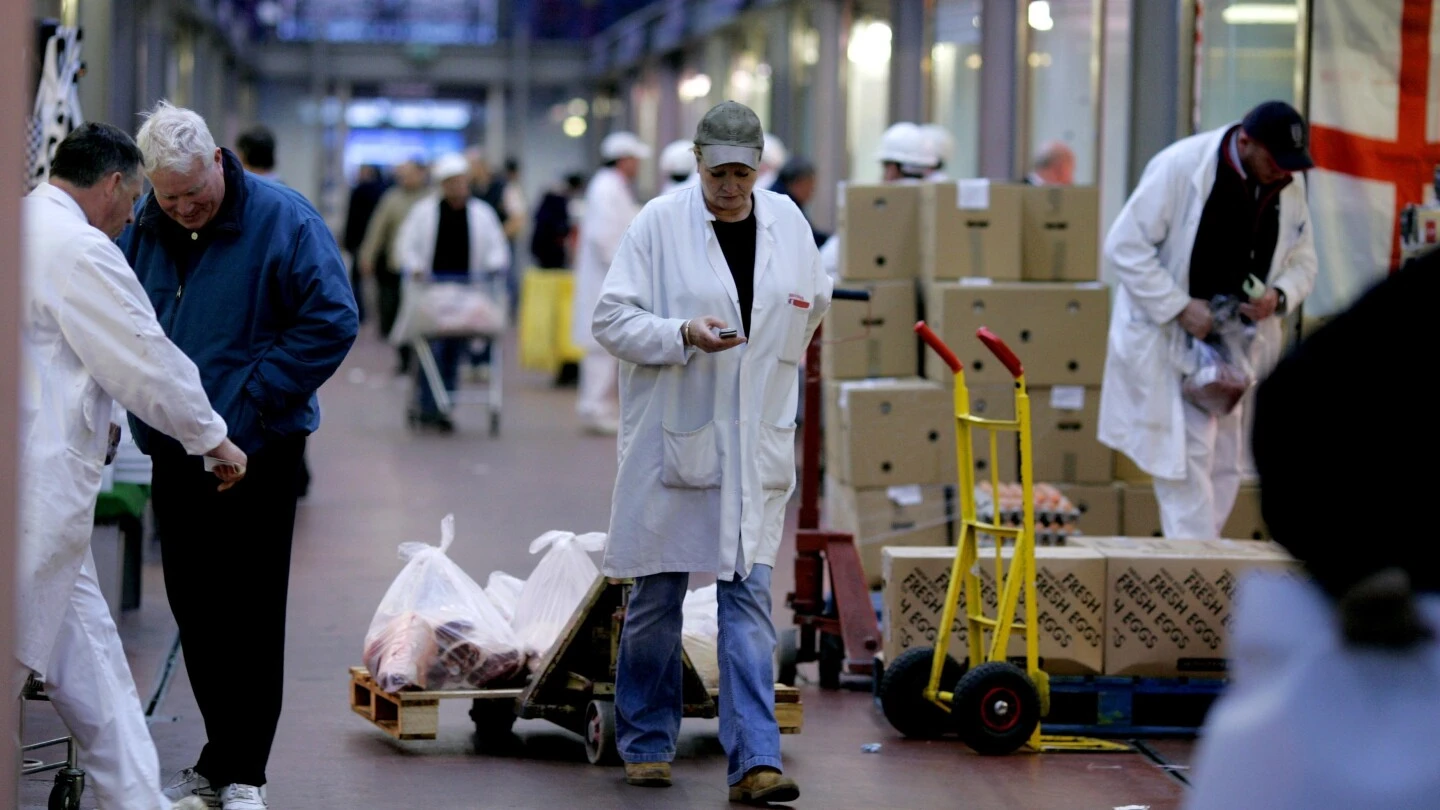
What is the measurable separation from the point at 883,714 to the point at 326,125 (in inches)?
1444

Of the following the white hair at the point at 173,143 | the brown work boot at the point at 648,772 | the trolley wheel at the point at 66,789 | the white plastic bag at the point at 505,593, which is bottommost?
the brown work boot at the point at 648,772

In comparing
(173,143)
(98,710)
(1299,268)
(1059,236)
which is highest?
(173,143)

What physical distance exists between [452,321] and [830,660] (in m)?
7.94

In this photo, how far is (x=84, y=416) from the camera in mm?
4305

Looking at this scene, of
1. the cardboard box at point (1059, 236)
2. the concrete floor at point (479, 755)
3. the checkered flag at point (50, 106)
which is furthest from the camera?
the cardboard box at point (1059, 236)

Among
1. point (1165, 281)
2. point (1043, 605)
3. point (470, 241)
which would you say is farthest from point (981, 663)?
point (470, 241)

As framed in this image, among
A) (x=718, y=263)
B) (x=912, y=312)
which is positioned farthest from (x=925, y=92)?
(x=718, y=263)

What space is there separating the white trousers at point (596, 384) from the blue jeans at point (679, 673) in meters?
9.59

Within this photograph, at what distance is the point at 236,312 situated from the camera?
4.97 m

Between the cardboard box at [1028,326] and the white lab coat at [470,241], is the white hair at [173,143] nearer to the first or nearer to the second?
the cardboard box at [1028,326]

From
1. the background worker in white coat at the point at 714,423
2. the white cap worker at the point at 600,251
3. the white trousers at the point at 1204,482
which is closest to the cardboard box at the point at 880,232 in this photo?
the white trousers at the point at 1204,482

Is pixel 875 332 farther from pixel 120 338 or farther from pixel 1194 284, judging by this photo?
pixel 120 338

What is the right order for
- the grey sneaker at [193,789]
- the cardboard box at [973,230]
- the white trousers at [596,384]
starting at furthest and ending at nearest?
the white trousers at [596,384], the cardboard box at [973,230], the grey sneaker at [193,789]

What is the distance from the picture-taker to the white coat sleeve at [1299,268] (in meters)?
7.67
